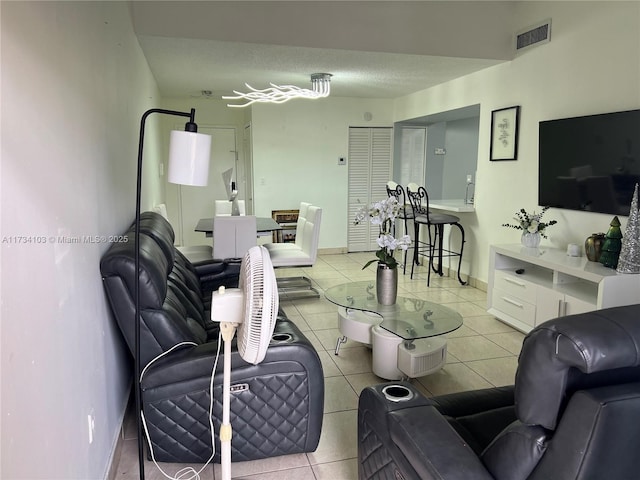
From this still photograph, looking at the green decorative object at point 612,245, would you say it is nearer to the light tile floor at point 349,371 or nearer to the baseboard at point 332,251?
the light tile floor at point 349,371

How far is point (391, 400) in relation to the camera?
1.48 meters

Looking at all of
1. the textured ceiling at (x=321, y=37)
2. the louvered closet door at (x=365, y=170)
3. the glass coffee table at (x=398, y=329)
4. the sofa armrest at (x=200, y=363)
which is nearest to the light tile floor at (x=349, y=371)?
the glass coffee table at (x=398, y=329)

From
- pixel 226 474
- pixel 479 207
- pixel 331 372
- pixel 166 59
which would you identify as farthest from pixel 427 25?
pixel 226 474

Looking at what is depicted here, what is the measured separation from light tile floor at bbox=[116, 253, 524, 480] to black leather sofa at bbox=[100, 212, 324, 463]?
8 centimetres

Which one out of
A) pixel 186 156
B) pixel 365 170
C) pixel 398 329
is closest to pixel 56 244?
pixel 186 156

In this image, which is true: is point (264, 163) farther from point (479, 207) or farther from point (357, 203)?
point (479, 207)

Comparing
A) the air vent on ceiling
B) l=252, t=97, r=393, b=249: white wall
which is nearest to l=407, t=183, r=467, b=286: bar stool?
l=252, t=97, r=393, b=249: white wall

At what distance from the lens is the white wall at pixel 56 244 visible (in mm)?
1021

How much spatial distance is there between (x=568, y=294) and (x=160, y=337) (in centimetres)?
A: 275

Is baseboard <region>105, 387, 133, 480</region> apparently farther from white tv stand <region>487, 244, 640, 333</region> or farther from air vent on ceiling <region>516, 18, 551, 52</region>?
air vent on ceiling <region>516, 18, 551, 52</region>

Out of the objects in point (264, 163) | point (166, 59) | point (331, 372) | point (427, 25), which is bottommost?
point (331, 372)

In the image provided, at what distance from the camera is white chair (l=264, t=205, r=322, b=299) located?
14.4 feet

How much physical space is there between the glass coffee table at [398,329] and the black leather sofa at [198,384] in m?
0.79

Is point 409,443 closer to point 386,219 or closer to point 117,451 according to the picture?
point 117,451
